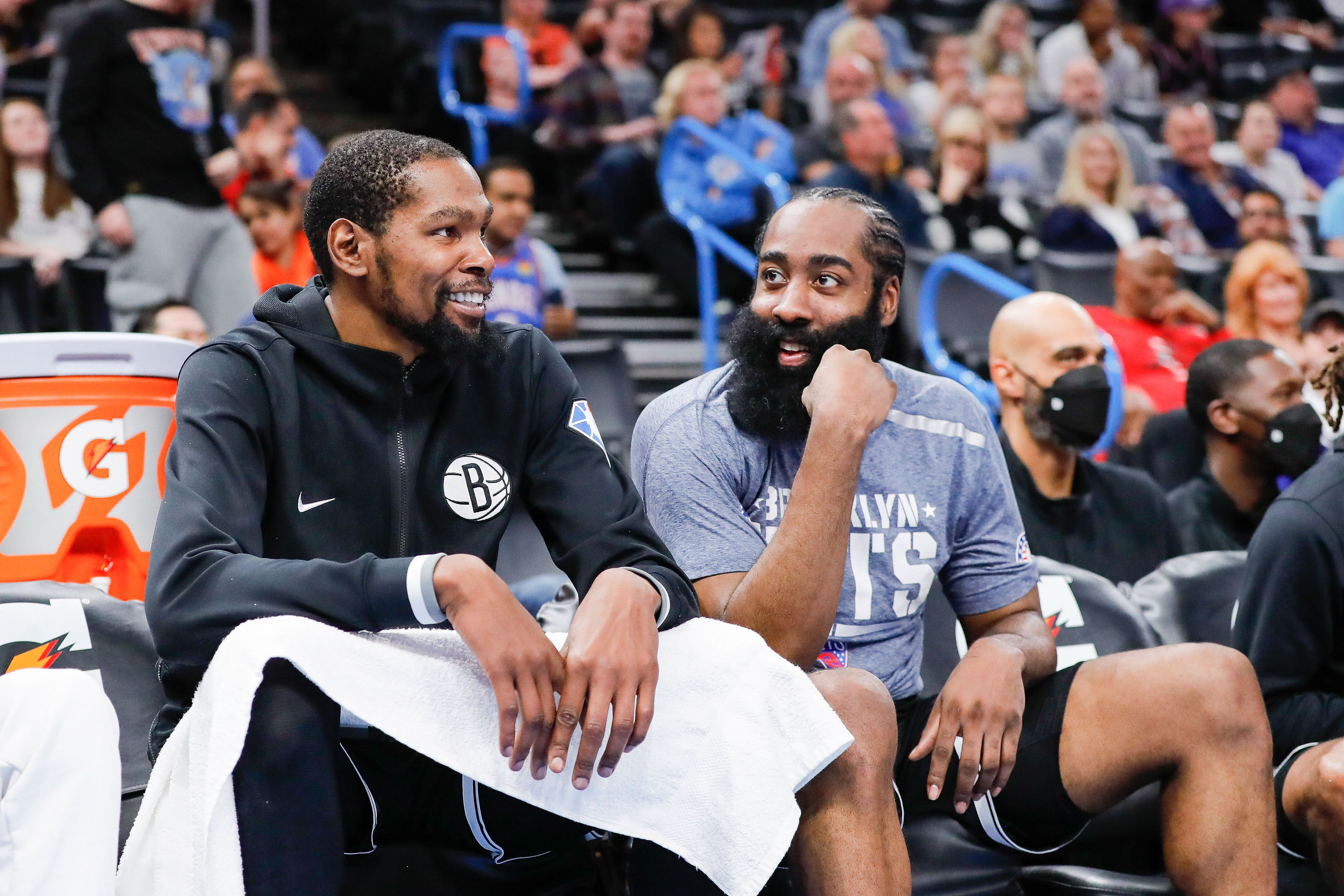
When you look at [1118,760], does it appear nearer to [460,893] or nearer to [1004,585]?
[1004,585]

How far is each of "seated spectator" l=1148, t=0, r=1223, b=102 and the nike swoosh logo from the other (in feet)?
28.0

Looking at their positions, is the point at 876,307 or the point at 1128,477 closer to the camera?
the point at 876,307

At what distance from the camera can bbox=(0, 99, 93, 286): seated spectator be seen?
4.93 m

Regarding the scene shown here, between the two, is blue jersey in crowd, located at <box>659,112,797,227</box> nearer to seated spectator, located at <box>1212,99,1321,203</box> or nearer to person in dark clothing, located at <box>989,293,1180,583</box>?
person in dark clothing, located at <box>989,293,1180,583</box>

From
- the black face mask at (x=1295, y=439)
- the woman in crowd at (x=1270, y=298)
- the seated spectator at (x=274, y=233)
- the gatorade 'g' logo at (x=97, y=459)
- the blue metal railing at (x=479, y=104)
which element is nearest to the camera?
the gatorade 'g' logo at (x=97, y=459)

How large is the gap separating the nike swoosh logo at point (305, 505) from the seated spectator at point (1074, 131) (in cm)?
586

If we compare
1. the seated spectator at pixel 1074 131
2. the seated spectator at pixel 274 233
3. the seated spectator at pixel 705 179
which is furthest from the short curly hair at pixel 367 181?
the seated spectator at pixel 1074 131

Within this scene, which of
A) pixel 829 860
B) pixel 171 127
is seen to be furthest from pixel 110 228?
pixel 829 860

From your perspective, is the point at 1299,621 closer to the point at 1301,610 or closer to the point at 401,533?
the point at 1301,610

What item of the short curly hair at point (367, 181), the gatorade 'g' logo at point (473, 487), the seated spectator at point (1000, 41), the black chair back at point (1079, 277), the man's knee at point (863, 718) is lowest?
the black chair back at point (1079, 277)

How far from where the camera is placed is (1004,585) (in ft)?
7.85

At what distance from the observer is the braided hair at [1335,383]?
2736 millimetres

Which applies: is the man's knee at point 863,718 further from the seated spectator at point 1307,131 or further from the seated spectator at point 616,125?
the seated spectator at point 1307,131

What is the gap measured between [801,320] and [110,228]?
3.10m
